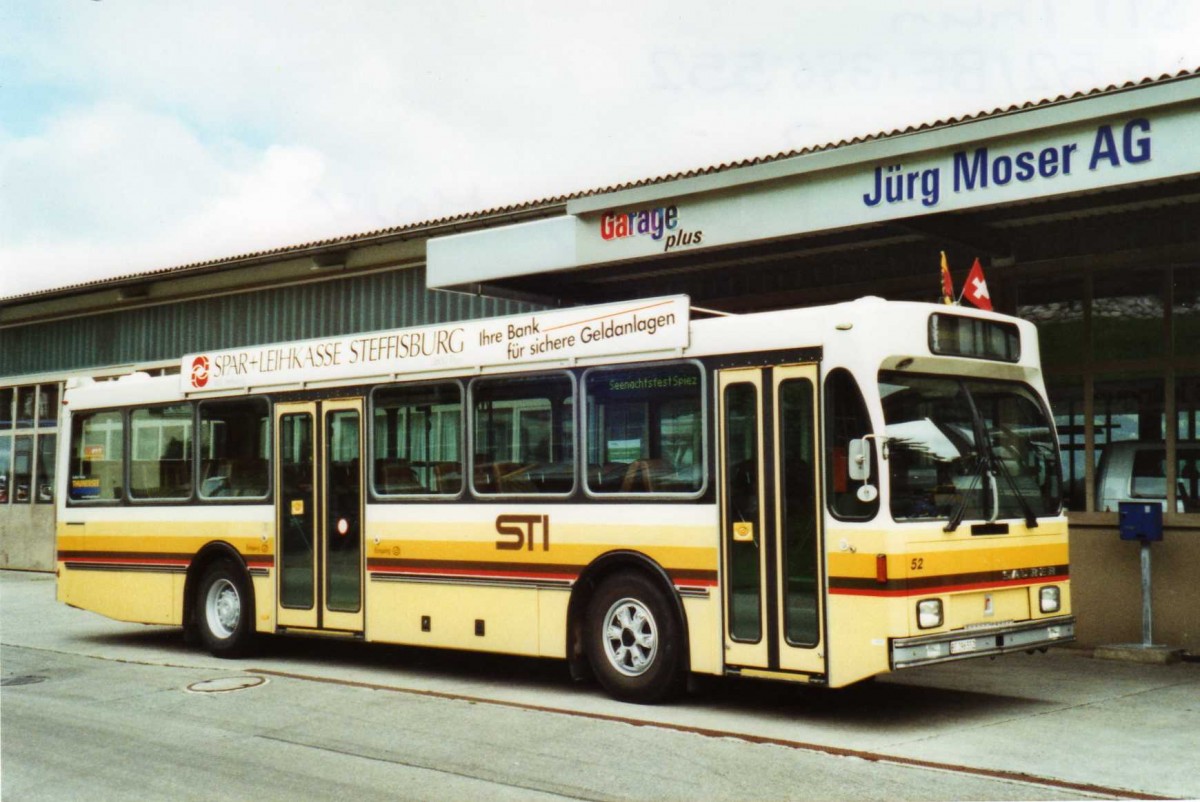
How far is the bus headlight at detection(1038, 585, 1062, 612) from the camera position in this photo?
365 inches

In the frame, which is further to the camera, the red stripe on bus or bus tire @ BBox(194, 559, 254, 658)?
bus tire @ BBox(194, 559, 254, 658)

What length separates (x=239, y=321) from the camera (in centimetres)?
2258

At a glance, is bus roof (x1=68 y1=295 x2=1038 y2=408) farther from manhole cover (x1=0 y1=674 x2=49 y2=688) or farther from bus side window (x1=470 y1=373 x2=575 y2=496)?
manhole cover (x1=0 y1=674 x2=49 y2=688)

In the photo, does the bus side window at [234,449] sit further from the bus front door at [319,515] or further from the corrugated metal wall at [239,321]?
the corrugated metal wall at [239,321]

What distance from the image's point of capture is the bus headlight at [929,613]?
27.5 ft

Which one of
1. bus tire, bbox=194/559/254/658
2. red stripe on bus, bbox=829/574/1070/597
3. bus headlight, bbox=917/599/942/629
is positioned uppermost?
red stripe on bus, bbox=829/574/1070/597

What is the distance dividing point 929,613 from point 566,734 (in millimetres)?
2438

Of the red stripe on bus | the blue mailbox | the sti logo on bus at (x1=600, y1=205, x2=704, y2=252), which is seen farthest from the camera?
the sti logo on bus at (x1=600, y1=205, x2=704, y2=252)

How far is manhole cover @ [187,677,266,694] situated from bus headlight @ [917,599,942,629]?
219 inches

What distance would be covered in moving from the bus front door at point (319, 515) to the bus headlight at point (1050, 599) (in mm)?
5729

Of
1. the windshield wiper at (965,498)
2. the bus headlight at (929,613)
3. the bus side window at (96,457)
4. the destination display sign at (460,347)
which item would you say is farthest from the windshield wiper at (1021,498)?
the bus side window at (96,457)

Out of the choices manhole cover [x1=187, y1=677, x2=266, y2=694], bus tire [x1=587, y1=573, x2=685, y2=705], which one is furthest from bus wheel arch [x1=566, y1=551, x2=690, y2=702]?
manhole cover [x1=187, y1=677, x2=266, y2=694]

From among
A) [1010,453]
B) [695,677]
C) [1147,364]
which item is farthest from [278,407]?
[1147,364]

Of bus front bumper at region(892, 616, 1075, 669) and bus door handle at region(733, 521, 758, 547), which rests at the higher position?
bus door handle at region(733, 521, 758, 547)
